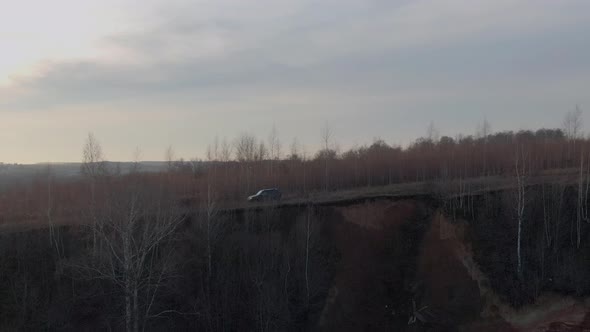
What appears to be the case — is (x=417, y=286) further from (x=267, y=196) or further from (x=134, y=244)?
(x=134, y=244)

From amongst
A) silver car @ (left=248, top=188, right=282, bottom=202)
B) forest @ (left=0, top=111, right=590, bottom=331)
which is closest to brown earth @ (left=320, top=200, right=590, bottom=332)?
forest @ (left=0, top=111, right=590, bottom=331)

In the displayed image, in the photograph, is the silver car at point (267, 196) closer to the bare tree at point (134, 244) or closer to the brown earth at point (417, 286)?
the brown earth at point (417, 286)

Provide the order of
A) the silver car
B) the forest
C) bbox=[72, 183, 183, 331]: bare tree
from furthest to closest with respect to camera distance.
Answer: the silver car, the forest, bbox=[72, 183, 183, 331]: bare tree

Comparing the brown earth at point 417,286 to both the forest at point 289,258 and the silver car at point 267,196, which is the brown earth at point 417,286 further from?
the silver car at point 267,196

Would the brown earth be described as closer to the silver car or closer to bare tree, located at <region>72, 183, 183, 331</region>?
the silver car

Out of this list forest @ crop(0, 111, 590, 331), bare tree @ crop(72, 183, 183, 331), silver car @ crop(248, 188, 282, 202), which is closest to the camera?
bare tree @ crop(72, 183, 183, 331)

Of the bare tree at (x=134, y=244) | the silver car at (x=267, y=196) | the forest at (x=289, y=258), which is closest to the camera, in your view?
the bare tree at (x=134, y=244)

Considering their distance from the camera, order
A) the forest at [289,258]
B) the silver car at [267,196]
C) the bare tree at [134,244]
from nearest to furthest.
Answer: the bare tree at [134,244] → the forest at [289,258] → the silver car at [267,196]

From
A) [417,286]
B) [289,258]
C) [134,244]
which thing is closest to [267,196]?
[289,258]

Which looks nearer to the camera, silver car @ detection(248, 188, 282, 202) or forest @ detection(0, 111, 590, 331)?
forest @ detection(0, 111, 590, 331)

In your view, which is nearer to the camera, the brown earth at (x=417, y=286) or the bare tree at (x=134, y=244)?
the bare tree at (x=134, y=244)

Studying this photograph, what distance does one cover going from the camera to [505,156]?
52844 mm

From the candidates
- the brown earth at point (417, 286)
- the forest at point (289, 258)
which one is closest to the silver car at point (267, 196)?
the forest at point (289, 258)

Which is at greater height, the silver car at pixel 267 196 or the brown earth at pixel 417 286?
the silver car at pixel 267 196
